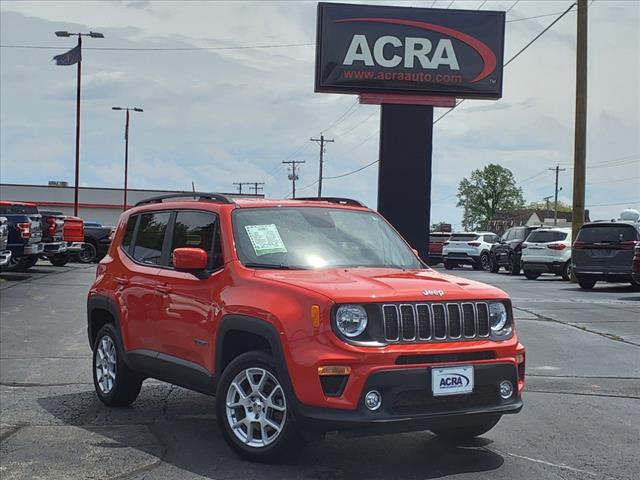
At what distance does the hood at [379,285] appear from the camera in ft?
16.9

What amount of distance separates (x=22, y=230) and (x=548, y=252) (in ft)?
49.4

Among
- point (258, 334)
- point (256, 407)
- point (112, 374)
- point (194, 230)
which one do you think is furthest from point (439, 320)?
point (112, 374)

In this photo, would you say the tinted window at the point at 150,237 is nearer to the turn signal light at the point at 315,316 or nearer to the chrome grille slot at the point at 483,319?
the turn signal light at the point at 315,316

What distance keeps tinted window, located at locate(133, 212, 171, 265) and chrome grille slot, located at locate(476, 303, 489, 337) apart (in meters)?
2.86

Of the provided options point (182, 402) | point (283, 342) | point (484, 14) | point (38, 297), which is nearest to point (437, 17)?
point (484, 14)

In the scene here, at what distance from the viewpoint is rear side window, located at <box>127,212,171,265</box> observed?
709cm

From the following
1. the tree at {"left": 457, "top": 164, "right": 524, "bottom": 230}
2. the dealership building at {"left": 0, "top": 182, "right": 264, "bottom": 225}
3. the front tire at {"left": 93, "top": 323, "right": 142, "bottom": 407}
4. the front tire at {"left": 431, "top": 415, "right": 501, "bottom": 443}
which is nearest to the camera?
the front tire at {"left": 431, "top": 415, "right": 501, "bottom": 443}

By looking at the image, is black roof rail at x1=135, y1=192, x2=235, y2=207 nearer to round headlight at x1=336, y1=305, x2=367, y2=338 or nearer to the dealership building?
round headlight at x1=336, y1=305, x2=367, y2=338

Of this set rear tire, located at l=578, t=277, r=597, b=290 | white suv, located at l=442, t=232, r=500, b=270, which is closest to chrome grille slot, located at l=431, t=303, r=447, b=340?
rear tire, located at l=578, t=277, r=597, b=290

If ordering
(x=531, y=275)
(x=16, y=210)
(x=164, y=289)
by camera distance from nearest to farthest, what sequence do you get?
(x=164, y=289) < (x=16, y=210) < (x=531, y=275)

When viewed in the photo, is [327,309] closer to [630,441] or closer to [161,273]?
[161,273]

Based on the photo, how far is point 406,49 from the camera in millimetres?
25672

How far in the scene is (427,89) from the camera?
25.4 metres

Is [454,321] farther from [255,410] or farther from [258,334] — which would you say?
[255,410]
